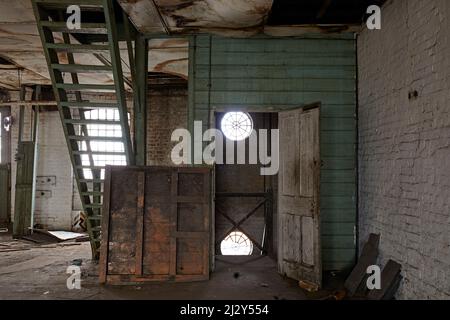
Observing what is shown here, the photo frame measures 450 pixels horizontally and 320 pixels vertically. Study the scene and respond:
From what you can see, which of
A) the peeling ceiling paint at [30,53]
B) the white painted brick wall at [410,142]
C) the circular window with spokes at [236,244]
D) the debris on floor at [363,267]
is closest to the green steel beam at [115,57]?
the peeling ceiling paint at [30,53]

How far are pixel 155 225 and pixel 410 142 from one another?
3.14m

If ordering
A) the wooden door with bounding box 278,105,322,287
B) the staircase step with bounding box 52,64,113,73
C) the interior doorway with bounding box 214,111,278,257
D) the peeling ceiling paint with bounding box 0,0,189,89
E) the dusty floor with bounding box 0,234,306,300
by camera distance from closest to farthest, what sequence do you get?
the dusty floor with bounding box 0,234,306,300 < the staircase step with bounding box 52,64,113,73 < the wooden door with bounding box 278,105,322,287 < the peeling ceiling paint with bounding box 0,0,189,89 < the interior doorway with bounding box 214,111,278,257

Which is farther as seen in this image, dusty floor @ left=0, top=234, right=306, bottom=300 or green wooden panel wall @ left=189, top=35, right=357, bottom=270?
green wooden panel wall @ left=189, top=35, right=357, bottom=270

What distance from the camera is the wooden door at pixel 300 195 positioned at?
14.6 feet

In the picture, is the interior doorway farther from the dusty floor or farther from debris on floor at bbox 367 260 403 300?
debris on floor at bbox 367 260 403 300

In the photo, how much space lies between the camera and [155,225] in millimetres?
4590

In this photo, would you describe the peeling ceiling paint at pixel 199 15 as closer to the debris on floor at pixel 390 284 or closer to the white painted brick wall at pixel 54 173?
the debris on floor at pixel 390 284

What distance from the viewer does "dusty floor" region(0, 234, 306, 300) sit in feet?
13.4

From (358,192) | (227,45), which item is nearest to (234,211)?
(358,192)

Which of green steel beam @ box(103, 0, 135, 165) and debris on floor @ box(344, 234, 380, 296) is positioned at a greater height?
green steel beam @ box(103, 0, 135, 165)

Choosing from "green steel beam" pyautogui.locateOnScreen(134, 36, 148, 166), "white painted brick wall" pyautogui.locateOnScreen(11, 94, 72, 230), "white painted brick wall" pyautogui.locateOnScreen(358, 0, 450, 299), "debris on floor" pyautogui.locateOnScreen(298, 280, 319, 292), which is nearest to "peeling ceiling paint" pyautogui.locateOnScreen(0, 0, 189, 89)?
"green steel beam" pyautogui.locateOnScreen(134, 36, 148, 166)

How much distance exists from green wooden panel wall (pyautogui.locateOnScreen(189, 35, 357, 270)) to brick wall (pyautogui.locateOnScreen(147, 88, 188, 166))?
4.31 m

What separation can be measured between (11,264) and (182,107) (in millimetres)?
5488

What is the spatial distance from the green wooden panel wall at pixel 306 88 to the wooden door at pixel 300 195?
1.91 feet
